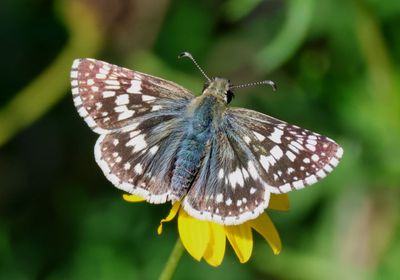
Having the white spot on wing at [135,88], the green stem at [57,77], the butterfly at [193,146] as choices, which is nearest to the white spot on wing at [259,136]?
the butterfly at [193,146]

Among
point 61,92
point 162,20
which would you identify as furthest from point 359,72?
point 61,92

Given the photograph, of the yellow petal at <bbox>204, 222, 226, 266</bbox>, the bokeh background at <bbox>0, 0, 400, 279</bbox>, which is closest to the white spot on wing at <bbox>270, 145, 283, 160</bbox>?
the yellow petal at <bbox>204, 222, 226, 266</bbox>

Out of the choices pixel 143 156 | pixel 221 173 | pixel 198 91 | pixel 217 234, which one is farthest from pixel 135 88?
pixel 198 91

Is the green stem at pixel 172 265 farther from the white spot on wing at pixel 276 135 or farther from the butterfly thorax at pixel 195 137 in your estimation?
the white spot on wing at pixel 276 135

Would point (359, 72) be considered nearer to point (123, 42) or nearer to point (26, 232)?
point (123, 42)

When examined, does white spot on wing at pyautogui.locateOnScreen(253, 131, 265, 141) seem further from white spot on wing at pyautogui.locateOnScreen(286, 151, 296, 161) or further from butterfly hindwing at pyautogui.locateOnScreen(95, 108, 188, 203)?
butterfly hindwing at pyautogui.locateOnScreen(95, 108, 188, 203)

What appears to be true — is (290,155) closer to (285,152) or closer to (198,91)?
(285,152)
